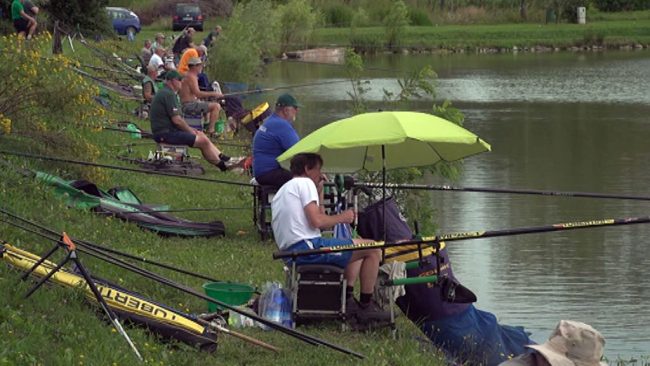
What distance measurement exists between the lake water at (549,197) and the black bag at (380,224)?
166cm

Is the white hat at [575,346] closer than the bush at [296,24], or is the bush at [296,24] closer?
the white hat at [575,346]

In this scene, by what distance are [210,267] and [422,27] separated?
179 ft

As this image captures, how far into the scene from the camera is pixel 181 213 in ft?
39.6

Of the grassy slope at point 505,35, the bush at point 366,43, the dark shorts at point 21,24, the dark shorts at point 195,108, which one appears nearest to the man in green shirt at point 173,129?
the dark shorts at point 195,108

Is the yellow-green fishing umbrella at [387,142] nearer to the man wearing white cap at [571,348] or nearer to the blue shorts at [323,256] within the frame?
the blue shorts at [323,256]

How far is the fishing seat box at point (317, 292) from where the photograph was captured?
Answer: 311 inches

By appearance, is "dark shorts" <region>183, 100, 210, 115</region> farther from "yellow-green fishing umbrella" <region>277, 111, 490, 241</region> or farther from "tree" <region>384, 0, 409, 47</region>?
"tree" <region>384, 0, 409, 47</region>

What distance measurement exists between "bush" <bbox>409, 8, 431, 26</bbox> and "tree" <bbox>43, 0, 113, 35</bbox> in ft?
114

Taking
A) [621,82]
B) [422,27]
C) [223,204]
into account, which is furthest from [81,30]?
[422,27]

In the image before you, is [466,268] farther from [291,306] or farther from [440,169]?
[291,306]

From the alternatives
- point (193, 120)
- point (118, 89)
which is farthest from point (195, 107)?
point (118, 89)

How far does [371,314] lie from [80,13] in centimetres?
2562

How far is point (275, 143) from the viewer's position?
10617 millimetres

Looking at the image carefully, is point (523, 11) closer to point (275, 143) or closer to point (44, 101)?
point (44, 101)
